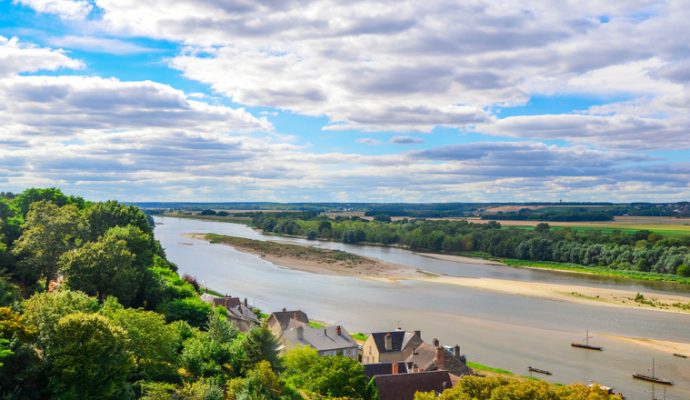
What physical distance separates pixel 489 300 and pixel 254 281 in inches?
1221

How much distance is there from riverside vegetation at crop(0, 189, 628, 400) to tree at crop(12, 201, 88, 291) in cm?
7

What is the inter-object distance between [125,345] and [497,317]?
145 feet

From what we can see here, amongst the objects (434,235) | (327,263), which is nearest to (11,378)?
(327,263)

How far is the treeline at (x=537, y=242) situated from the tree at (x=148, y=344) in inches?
3495

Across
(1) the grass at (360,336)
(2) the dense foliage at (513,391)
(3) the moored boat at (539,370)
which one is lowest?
(3) the moored boat at (539,370)

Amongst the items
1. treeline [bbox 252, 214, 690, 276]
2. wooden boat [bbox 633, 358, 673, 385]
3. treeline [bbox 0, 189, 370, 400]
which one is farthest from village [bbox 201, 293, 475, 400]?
treeline [bbox 252, 214, 690, 276]

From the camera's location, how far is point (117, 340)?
67.9 ft

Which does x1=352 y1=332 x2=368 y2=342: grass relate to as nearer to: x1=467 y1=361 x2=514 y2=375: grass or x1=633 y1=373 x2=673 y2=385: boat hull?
x1=467 y1=361 x2=514 y2=375: grass

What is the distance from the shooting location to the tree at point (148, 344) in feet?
77.9

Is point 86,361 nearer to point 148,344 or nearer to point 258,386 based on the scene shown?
point 148,344

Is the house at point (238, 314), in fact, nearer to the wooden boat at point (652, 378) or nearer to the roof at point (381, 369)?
the roof at point (381, 369)

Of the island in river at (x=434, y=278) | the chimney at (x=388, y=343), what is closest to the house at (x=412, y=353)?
the chimney at (x=388, y=343)

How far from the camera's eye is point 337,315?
56.4 meters

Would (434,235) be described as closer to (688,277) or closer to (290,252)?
(290,252)
